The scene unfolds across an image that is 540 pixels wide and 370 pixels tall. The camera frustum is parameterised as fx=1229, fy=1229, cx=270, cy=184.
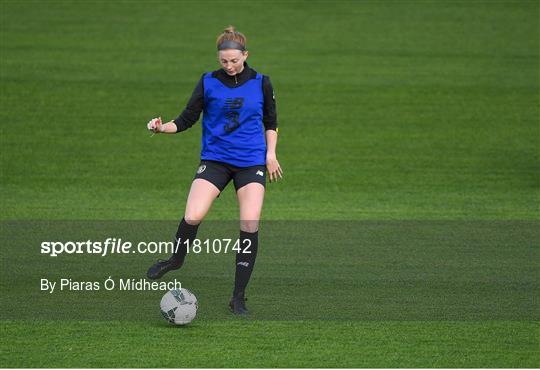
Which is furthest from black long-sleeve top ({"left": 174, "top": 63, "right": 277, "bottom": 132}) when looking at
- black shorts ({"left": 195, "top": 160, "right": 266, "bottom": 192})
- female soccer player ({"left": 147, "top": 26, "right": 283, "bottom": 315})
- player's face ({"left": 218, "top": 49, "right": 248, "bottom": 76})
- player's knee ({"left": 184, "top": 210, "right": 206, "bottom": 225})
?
player's knee ({"left": 184, "top": 210, "right": 206, "bottom": 225})

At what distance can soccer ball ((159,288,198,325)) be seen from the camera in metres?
9.28

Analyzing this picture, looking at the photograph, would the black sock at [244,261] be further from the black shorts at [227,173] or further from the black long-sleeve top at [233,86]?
the black long-sleeve top at [233,86]

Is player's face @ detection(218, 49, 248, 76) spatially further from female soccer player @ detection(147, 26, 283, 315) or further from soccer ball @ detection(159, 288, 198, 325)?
soccer ball @ detection(159, 288, 198, 325)

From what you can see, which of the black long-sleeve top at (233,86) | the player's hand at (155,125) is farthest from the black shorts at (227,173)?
the player's hand at (155,125)

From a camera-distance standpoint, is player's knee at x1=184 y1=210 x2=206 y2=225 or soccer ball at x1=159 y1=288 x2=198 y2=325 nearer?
soccer ball at x1=159 y1=288 x2=198 y2=325

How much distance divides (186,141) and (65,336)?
10632 mm

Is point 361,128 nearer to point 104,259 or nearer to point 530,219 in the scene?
point 530,219

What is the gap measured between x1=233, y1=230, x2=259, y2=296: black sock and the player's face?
133cm

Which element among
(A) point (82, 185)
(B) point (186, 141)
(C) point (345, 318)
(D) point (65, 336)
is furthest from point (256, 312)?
(B) point (186, 141)

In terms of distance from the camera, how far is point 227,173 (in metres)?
10.0

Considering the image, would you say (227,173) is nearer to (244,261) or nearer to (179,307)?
(244,261)

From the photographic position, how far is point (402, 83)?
72.1 feet

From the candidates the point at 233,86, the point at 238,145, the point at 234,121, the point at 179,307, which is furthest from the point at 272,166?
the point at 179,307

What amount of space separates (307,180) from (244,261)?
7800 millimetres
